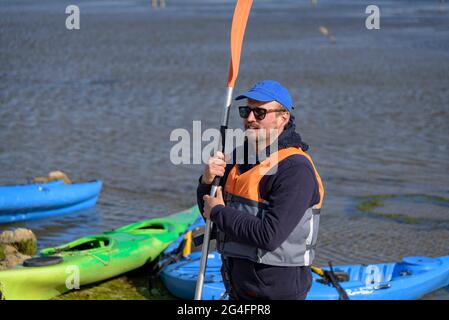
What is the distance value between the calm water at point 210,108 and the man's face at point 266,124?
412 centimetres

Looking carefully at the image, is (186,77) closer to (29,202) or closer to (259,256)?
(29,202)

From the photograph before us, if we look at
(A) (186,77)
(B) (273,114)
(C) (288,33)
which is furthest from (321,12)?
(B) (273,114)

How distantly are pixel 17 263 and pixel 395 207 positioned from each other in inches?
170

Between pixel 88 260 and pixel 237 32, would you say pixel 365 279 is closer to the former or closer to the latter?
pixel 88 260

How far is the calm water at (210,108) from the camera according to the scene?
9.84 metres

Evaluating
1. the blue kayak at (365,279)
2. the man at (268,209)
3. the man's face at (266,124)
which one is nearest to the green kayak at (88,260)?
the blue kayak at (365,279)

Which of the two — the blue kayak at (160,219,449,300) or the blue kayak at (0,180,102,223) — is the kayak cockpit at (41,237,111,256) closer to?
the blue kayak at (160,219,449,300)

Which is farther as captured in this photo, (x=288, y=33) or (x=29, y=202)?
(x=288, y=33)

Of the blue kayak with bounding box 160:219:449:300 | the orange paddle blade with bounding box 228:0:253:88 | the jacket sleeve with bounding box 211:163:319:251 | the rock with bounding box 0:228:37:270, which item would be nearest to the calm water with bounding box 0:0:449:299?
the blue kayak with bounding box 160:219:449:300

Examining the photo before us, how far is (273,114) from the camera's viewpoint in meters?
3.70

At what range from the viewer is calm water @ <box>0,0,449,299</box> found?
9.84m

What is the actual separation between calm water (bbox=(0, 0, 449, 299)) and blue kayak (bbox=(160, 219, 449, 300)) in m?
0.28

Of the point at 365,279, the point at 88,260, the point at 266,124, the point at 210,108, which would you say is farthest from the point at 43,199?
the point at 266,124

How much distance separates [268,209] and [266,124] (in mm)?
364
